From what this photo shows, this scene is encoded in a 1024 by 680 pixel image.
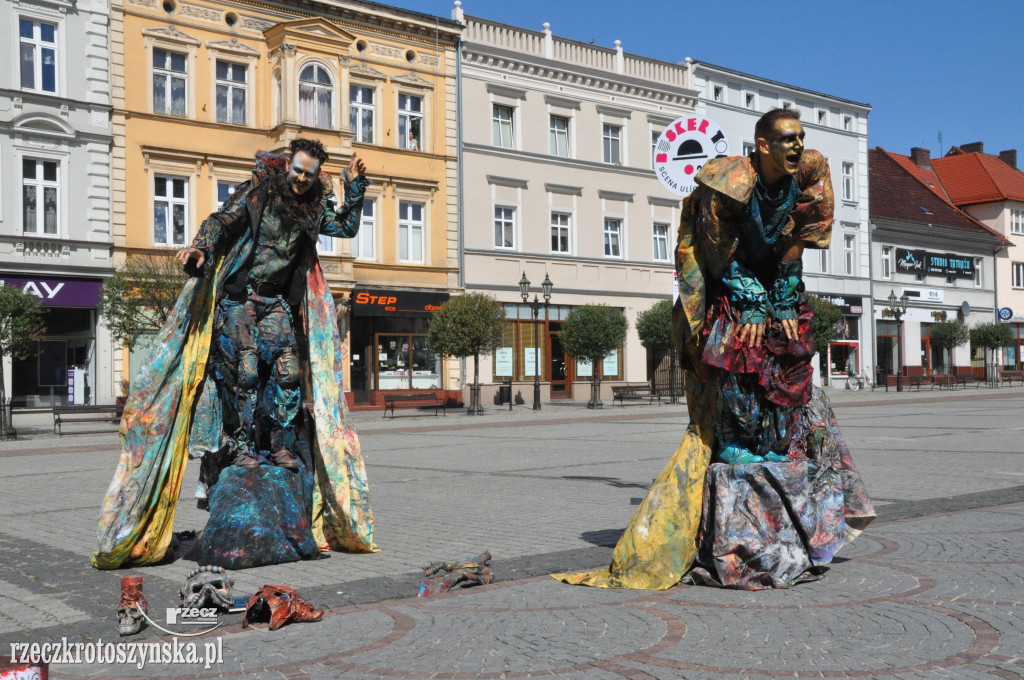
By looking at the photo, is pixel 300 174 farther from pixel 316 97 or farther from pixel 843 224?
pixel 843 224

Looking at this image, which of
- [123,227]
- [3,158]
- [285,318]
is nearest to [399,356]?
[123,227]

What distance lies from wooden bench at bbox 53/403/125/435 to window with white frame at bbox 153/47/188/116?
28.6ft

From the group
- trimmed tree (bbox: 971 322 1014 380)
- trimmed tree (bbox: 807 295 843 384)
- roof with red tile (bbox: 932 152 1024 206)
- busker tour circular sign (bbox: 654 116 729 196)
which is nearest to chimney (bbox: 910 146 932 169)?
roof with red tile (bbox: 932 152 1024 206)

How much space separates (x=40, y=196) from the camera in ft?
84.3

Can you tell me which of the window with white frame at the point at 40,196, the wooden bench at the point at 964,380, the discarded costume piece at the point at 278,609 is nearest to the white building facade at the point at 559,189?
the window with white frame at the point at 40,196

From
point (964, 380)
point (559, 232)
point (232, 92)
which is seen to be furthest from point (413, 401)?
point (964, 380)

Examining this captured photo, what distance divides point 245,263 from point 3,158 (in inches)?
837

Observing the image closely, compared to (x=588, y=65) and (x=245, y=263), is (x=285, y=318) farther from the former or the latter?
(x=588, y=65)

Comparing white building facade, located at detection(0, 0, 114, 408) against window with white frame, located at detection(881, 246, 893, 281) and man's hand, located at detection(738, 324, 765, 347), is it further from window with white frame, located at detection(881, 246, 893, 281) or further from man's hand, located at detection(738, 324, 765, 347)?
window with white frame, located at detection(881, 246, 893, 281)

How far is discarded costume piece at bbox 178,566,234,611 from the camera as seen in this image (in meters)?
5.03

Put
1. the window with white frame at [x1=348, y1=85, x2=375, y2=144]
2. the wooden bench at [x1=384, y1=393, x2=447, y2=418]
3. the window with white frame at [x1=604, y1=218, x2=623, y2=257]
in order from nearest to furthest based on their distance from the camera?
the wooden bench at [x1=384, y1=393, x2=447, y2=418] → the window with white frame at [x1=348, y1=85, x2=375, y2=144] → the window with white frame at [x1=604, y1=218, x2=623, y2=257]

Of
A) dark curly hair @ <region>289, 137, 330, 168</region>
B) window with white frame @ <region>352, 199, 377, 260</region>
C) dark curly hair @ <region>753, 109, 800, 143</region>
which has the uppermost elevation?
window with white frame @ <region>352, 199, 377, 260</region>

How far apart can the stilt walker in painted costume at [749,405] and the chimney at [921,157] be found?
59.2 meters

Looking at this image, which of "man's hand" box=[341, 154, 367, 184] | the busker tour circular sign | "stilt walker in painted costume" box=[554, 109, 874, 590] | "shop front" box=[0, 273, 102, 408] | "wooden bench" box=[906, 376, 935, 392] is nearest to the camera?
"stilt walker in painted costume" box=[554, 109, 874, 590]
